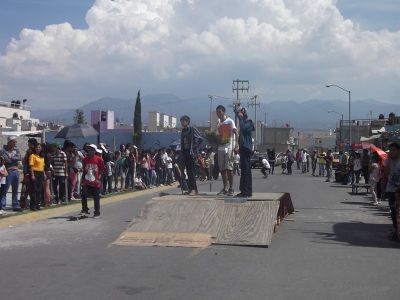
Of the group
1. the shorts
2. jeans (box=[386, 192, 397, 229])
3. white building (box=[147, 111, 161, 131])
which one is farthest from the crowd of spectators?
white building (box=[147, 111, 161, 131])

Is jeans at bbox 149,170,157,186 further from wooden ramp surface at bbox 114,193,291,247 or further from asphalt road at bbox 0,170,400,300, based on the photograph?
wooden ramp surface at bbox 114,193,291,247

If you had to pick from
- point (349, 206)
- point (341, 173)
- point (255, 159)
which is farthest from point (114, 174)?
point (255, 159)

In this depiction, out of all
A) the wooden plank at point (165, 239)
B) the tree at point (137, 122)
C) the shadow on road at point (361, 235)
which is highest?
the tree at point (137, 122)

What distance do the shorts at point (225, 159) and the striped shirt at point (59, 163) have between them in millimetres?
5794

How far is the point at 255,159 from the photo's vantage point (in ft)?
189

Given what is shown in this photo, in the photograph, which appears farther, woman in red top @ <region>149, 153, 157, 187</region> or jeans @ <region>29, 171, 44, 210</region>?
woman in red top @ <region>149, 153, 157, 187</region>

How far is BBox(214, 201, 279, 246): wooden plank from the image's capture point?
10547 millimetres

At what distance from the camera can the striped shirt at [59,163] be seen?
1734cm

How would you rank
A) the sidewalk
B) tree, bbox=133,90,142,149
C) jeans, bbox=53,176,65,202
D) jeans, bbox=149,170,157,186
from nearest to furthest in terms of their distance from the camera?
the sidewalk, jeans, bbox=53,176,65,202, jeans, bbox=149,170,157,186, tree, bbox=133,90,142,149

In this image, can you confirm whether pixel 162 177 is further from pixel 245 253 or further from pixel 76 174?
pixel 245 253

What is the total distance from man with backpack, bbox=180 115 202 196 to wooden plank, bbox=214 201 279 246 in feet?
8.14

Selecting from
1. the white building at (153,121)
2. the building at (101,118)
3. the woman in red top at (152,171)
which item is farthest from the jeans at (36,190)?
the white building at (153,121)

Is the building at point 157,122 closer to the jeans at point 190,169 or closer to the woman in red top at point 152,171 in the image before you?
the woman in red top at point 152,171

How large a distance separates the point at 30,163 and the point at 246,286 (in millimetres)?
9693
